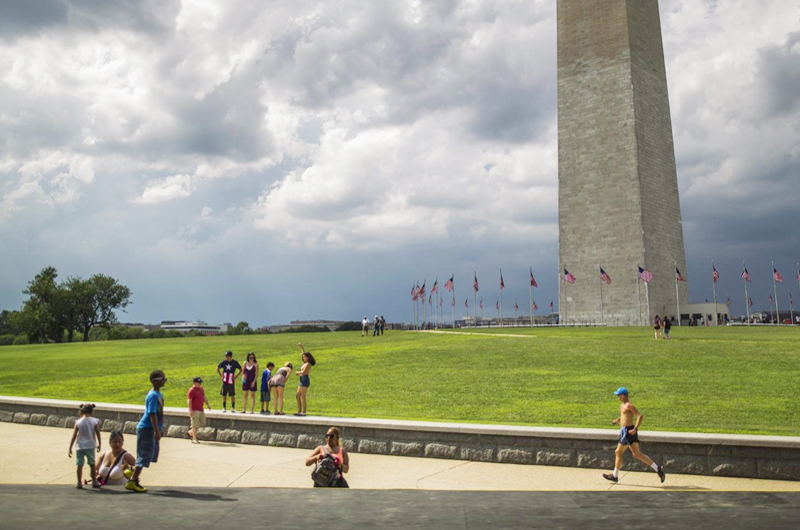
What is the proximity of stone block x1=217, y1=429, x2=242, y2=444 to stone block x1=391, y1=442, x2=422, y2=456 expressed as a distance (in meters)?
4.31

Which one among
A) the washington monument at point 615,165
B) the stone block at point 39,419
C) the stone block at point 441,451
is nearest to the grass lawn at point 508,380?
the stone block at point 441,451

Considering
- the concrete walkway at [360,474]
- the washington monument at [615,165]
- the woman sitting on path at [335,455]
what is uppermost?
the washington monument at [615,165]

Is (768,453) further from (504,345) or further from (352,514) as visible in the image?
(504,345)

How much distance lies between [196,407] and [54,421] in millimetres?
5687

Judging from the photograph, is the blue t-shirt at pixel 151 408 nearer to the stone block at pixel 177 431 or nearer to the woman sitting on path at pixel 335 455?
the woman sitting on path at pixel 335 455

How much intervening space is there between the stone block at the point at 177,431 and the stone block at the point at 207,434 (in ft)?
2.18

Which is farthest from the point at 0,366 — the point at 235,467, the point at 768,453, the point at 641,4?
the point at 641,4

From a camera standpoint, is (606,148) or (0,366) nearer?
(0,366)

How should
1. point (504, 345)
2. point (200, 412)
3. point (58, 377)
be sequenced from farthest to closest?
point (504, 345) → point (58, 377) → point (200, 412)

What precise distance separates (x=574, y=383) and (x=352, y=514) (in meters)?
15.2

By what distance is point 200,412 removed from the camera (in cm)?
1600

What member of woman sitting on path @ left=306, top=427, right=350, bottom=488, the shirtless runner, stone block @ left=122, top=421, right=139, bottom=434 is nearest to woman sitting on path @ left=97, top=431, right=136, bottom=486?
woman sitting on path @ left=306, top=427, right=350, bottom=488

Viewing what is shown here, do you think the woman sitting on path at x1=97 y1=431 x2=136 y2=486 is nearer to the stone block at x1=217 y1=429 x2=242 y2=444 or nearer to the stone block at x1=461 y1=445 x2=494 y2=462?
the stone block at x1=217 y1=429 x2=242 y2=444

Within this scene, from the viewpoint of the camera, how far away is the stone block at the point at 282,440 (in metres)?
15.1
